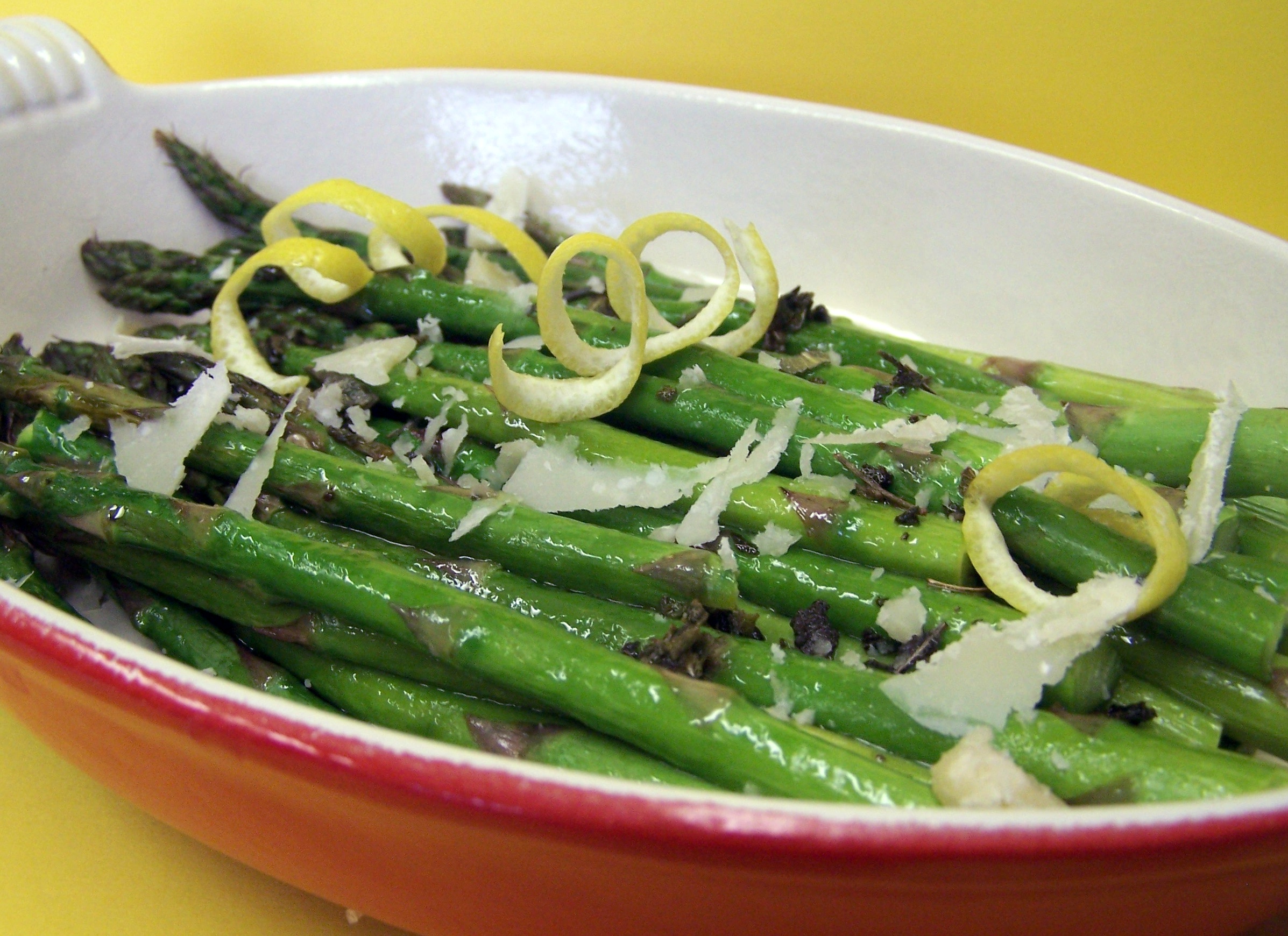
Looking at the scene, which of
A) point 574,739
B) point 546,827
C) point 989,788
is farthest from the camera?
point 574,739

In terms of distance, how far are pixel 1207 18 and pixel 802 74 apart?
1.95 metres

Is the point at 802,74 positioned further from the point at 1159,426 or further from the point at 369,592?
the point at 369,592

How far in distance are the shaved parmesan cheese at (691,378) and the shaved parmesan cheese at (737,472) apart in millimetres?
197

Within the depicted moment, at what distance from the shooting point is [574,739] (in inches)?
63.0

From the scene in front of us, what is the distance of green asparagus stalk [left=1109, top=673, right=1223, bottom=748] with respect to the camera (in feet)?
5.24

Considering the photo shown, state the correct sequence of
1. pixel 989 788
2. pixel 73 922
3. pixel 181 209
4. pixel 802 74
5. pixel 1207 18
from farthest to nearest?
1. pixel 802 74
2. pixel 1207 18
3. pixel 181 209
4. pixel 73 922
5. pixel 989 788

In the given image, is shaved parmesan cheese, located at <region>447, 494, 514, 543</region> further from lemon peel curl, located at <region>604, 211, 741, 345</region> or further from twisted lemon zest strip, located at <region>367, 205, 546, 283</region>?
twisted lemon zest strip, located at <region>367, 205, 546, 283</region>

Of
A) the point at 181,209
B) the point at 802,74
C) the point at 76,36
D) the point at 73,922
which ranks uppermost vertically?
the point at 802,74

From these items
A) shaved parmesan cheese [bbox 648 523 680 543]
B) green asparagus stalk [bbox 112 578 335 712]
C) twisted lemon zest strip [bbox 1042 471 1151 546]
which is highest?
twisted lemon zest strip [bbox 1042 471 1151 546]

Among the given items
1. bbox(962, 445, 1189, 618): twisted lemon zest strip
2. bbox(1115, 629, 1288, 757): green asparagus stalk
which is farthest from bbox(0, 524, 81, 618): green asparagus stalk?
bbox(1115, 629, 1288, 757): green asparagus stalk

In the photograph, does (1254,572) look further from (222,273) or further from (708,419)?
(222,273)

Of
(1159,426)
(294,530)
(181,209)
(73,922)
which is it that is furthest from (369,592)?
(181,209)

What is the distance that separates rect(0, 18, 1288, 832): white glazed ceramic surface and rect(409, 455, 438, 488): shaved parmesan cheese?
5.08 ft

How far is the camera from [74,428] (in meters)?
2.08
